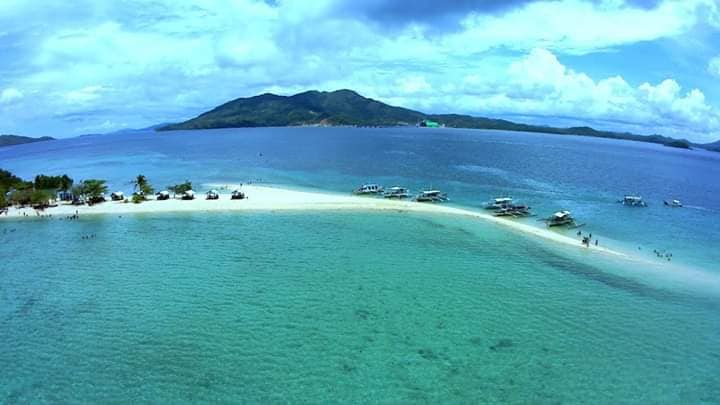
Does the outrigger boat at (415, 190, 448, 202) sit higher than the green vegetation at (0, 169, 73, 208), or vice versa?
the green vegetation at (0, 169, 73, 208)

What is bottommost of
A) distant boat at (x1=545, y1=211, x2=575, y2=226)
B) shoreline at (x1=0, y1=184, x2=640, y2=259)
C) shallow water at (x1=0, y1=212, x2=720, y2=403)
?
shallow water at (x1=0, y1=212, x2=720, y2=403)

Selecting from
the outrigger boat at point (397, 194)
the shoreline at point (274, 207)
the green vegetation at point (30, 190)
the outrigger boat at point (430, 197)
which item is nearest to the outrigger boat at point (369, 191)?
the outrigger boat at point (397, 194)

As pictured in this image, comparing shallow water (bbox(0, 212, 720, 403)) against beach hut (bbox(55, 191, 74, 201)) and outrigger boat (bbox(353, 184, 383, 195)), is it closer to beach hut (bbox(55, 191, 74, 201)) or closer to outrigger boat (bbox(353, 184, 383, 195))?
beach hut (bbox(55, 191, 74, 201))

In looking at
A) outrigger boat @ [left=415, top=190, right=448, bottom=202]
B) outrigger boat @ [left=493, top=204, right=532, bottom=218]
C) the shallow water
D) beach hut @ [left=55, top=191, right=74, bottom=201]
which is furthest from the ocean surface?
beach hut @ [left=55, top=191, right=74, bottom=201]

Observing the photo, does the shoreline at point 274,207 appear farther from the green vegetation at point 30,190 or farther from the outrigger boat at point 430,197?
the outrigger boat at point 430,197

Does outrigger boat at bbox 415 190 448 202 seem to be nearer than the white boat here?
No
